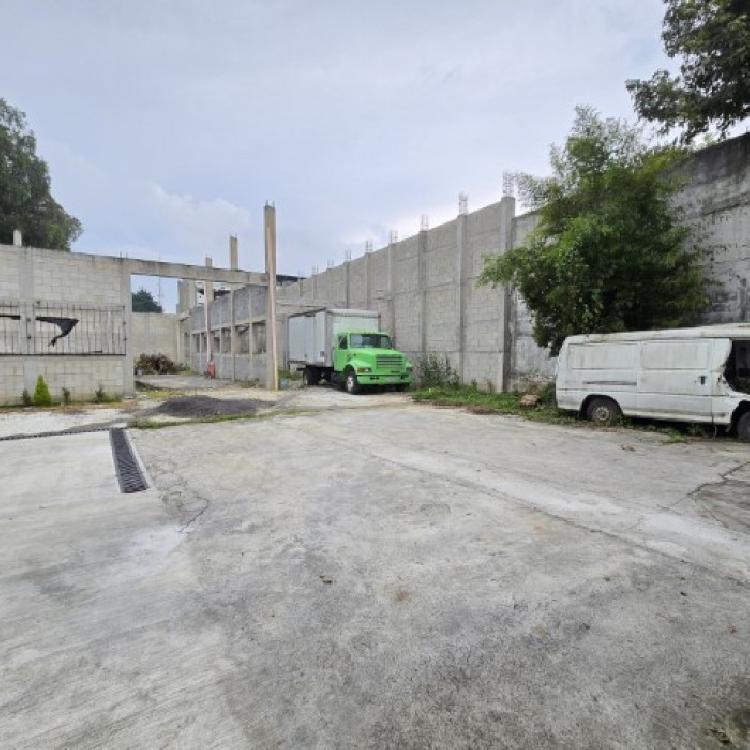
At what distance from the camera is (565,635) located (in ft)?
7.55

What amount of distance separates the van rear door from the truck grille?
330 inches

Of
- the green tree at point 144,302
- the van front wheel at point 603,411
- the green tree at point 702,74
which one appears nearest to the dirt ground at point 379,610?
the van front wheel at point 603,411

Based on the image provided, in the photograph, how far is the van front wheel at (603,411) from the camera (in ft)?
27.9

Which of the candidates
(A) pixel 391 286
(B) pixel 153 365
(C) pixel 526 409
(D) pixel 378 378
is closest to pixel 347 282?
(A) pixel 391 286

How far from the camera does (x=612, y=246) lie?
A: 9258 millimetres

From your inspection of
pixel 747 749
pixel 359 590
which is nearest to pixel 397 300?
pixel 359 590

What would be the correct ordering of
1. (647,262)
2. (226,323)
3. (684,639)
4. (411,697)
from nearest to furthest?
(411,697) < (684,639) < (647,262) < (226,323)

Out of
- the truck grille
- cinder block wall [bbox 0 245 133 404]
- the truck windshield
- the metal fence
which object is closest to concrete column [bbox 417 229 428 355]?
the truck windshield

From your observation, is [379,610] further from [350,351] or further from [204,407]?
[350,351]

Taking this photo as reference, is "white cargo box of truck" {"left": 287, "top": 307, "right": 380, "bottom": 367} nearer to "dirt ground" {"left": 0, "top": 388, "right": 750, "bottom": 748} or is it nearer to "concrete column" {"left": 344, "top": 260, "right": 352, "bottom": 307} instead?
"concrete column" {"left": 344, "top": 260, "right": 352, "bottom": 307}

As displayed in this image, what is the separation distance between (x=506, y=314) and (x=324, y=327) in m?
6.39

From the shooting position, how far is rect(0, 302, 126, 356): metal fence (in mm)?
12023

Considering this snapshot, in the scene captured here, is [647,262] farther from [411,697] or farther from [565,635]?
[411,697]

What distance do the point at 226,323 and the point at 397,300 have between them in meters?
10.7
